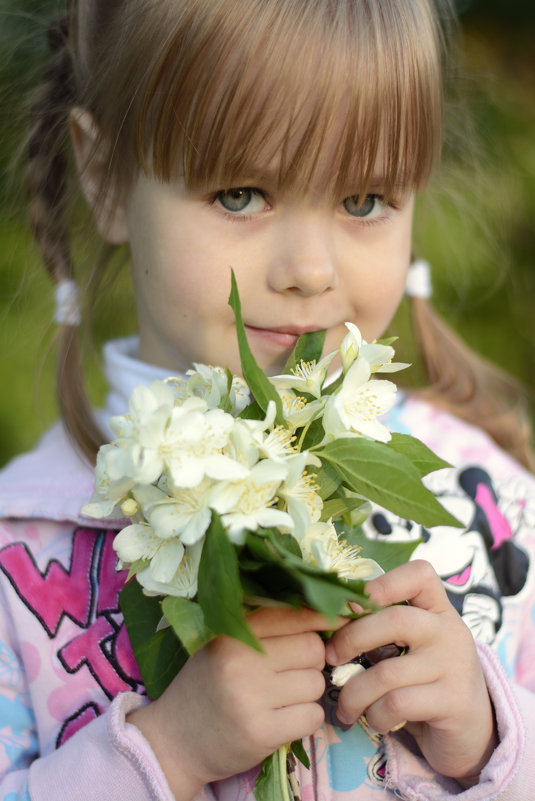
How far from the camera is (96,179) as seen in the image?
1.53 meters

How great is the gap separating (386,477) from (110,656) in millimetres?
589

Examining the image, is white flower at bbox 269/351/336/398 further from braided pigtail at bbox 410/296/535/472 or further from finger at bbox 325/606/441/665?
braided pigtail at bbox 410/296/535/472

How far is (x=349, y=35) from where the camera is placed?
123 centimetres

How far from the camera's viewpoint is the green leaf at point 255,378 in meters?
1.02

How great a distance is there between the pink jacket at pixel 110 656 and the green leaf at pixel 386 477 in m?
0.39

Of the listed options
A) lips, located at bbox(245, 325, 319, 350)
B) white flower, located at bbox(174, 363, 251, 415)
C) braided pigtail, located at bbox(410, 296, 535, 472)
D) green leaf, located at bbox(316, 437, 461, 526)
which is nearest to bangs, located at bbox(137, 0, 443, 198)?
lips, located at bbox(245, 325, 319, 350)

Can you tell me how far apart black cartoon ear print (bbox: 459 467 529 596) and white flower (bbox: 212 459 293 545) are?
74cm

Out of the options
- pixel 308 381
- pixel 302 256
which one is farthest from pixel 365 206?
pixel 308 381

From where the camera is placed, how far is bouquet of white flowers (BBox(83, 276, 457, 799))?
91cm

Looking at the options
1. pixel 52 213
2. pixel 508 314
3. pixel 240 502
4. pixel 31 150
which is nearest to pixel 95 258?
pixel 52 213

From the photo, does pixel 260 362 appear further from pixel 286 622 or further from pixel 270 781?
pixel 270 781

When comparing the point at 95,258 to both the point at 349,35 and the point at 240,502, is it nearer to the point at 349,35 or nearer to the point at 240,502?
the point at 349,35

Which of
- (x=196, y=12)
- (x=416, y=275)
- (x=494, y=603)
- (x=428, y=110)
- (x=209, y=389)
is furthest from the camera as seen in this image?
(x=416, y=275)

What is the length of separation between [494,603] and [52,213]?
1125 mm
